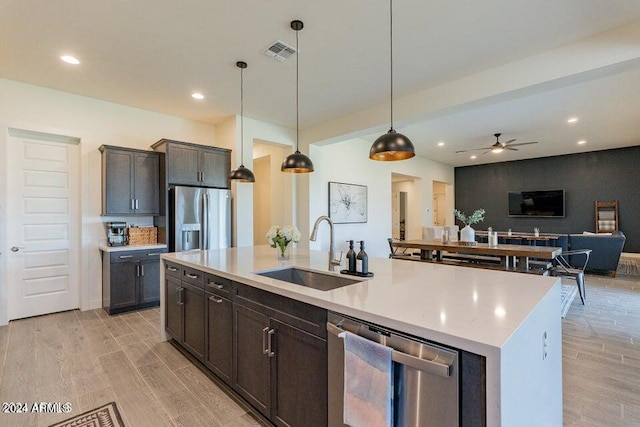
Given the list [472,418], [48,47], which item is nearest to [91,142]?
[48,47]

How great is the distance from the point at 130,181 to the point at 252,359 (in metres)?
3.57

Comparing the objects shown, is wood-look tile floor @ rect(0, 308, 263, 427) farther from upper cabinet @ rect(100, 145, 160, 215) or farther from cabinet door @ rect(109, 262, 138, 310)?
upper cabinet @ rect(100, 145, 160, 215)

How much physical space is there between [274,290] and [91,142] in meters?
4.18

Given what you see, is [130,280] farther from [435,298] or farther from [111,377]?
[435,298]

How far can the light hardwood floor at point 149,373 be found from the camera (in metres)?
2.03

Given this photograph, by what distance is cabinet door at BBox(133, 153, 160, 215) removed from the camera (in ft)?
14.4

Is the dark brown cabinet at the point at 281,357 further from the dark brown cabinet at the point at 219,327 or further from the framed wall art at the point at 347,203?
the framed wall art at the point at 347,203

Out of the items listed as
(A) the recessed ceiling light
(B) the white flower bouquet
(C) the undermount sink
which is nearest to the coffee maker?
(A) the recessed ceiling light

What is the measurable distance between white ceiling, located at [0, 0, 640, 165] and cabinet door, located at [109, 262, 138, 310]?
2.37 metres

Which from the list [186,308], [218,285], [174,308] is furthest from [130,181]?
[218,285]

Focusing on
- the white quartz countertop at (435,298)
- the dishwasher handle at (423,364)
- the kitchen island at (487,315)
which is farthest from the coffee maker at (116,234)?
the dishwasher handle at (423,364)

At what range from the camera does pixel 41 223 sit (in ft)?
13.2

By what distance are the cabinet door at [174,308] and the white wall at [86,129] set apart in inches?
78.9

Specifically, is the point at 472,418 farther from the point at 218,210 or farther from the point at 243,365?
the point at 218,210
